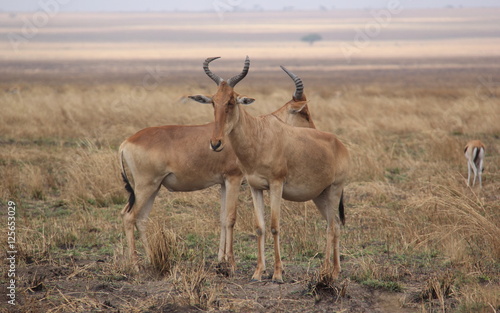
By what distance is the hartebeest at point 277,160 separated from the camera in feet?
22.7

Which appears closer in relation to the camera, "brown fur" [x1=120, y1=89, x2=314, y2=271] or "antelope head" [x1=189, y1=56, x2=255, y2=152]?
"antelope head" [x1=189, y1=56, x2=255, y2=152]

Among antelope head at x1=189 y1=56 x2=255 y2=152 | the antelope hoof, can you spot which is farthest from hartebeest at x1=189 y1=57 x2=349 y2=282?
the antelope hoof

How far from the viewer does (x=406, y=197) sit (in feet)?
37.4

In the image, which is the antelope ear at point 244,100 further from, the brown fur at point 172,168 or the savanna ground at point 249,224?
the savanna ground at point 249,224

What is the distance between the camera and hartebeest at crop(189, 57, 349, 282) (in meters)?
6.93

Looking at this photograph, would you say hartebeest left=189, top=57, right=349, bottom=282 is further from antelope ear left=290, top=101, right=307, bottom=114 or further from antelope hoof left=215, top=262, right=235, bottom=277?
antelope ear left=290, top=101, right=307, bottom=114

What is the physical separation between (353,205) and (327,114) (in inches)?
448

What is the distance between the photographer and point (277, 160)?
7078mm

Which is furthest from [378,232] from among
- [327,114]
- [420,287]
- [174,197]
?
[327,114]

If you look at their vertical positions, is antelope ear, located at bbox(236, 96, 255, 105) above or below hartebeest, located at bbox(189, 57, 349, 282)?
above

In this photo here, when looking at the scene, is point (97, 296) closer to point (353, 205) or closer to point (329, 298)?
point (329, 298)

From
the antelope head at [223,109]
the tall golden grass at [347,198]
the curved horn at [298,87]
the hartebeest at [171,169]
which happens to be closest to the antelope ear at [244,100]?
the antelope head at [223,109]

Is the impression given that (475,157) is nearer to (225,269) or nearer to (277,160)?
(277,160)

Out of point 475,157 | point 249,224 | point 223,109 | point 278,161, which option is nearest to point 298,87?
point 249,224
